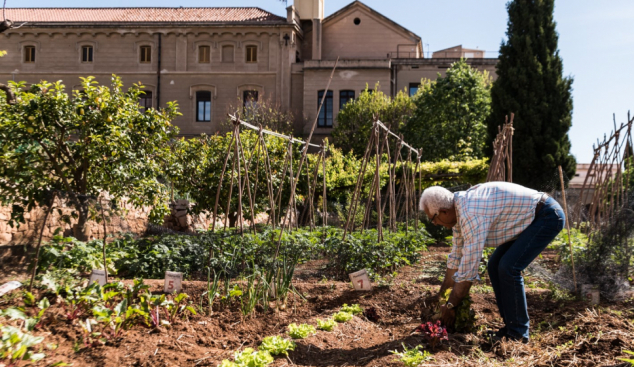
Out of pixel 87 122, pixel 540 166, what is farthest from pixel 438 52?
pixel 87 122

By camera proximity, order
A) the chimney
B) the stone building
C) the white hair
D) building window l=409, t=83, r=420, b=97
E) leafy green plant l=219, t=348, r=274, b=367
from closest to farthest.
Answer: leafy green plant l=219, t=348, r=274, b=367 → the white hair → the stone building → building window l=409, t=83, r=420, b=97 → the chimney

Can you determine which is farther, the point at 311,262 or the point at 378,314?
the point at 311,262

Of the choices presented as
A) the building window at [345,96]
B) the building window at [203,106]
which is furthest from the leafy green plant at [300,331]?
the building window at [203,106]

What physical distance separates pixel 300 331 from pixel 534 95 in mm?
16001

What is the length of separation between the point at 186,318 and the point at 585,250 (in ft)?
12.6

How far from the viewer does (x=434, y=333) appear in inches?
152

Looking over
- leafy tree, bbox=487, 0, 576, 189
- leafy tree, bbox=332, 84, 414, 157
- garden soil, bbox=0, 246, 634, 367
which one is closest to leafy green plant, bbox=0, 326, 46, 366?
garden soil, bbox=0, 246, 634, 367

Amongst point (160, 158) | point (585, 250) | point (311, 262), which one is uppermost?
point (160, 158)

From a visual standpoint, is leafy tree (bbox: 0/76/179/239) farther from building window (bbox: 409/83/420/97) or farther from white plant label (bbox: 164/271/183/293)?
building window (bbox: 409/83/420/97)

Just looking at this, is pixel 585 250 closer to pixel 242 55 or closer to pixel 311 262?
pixel 311 262

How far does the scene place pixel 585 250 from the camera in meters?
5.77

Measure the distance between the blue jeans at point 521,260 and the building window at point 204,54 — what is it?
84.3ft

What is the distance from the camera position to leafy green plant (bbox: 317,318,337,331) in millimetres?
4586

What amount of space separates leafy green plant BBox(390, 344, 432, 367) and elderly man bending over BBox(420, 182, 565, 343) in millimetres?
435
